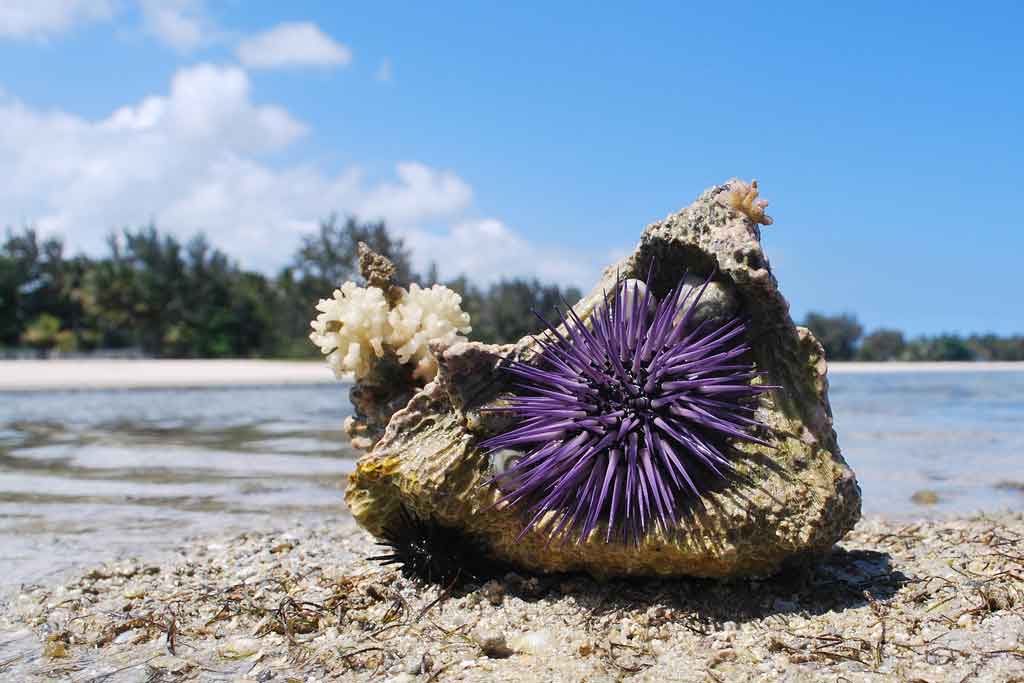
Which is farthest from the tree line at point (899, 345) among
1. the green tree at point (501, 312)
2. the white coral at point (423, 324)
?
the white coral at point (423, 324)

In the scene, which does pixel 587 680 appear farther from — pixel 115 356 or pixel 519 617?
pixel 115 356

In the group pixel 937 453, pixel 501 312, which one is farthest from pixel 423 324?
pixel 501 312

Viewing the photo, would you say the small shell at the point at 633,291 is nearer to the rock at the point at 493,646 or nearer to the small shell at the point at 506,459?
the small shell at the point at 506,459

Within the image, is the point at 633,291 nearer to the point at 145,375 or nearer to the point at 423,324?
the point at 423,324

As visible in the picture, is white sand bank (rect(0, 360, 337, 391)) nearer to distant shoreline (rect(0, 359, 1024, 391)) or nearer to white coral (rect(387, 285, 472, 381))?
distant shoreline (rect(0, 359, 1024, 391))

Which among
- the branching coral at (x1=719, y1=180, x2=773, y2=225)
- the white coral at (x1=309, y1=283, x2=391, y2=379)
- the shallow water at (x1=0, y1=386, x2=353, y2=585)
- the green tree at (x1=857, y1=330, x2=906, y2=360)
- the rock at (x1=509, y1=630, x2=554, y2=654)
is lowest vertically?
the shallow water at (x1=0, y1=386, x2=353, y2=585)

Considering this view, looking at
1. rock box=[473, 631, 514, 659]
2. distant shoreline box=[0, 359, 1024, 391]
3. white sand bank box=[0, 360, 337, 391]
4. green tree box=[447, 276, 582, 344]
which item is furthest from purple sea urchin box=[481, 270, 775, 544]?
green tree box=[447, 276, 582, 344]

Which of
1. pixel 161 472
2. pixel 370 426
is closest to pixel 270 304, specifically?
pixel 161 472
